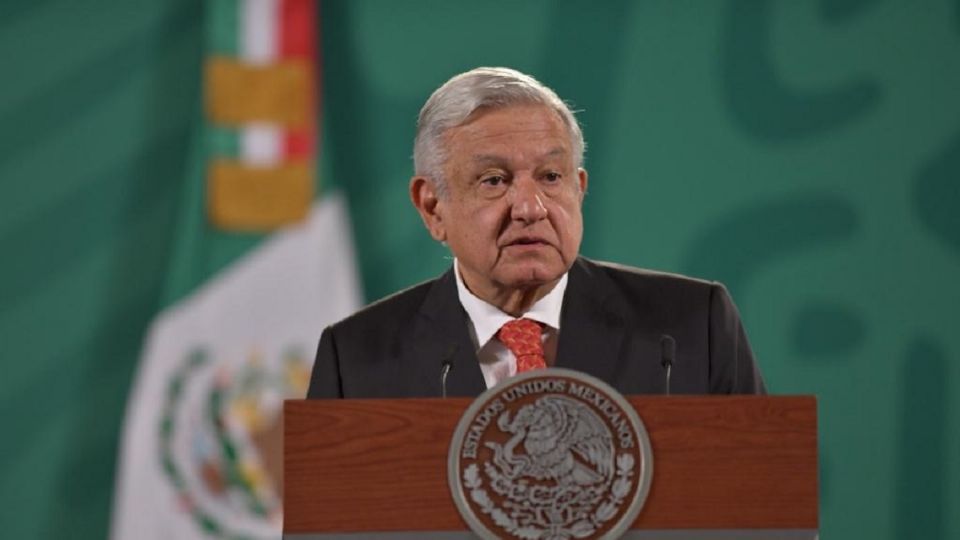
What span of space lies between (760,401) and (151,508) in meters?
2.80

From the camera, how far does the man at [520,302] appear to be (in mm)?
2182

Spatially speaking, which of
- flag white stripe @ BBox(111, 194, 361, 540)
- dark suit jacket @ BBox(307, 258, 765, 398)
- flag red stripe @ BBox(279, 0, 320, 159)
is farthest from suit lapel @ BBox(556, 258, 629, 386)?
flag red stripe @ BBox(279, 0, 320, 159)

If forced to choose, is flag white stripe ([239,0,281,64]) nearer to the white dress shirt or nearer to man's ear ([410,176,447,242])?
man's ear ([410,176,447,242])

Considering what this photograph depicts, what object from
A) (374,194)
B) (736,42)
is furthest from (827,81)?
(374,194)

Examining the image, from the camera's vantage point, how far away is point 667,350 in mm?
2078

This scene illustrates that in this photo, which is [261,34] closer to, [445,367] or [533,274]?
[533,274]

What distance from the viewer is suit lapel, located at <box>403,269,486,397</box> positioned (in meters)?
2.16

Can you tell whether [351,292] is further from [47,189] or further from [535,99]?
[535,99]

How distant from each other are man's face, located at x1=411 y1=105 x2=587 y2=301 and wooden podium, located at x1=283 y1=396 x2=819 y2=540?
0.59 m

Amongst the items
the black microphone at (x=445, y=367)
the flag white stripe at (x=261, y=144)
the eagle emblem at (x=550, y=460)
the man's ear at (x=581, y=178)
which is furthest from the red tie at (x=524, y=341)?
the flag white stripe at (x=261, y=144)

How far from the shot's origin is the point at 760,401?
1.65 metres

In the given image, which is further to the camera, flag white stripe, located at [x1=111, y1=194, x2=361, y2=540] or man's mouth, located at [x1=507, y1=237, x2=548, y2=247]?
flag white stripe, located at [x1=111, y1=194, x2=361, y2=540]

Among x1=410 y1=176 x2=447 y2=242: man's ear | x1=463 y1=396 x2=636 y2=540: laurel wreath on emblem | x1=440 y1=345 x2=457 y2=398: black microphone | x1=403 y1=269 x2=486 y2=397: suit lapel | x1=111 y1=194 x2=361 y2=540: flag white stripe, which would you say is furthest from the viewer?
x1=111 y1=194 x2=361 y2=540: flag white stripe

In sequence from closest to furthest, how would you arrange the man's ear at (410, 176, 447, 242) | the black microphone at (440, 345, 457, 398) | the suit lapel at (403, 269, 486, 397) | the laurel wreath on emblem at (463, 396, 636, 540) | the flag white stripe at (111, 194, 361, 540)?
the laurel wreath on emblem at (463, 396, 636, 540) < the black microphone at (440, 345, 457, 398) < the suit lapel at (403, 269, 486, 397) < the man's ear at (410, 176, 447, 242) < the flag white stripe at (111, 194, 361, 540)
